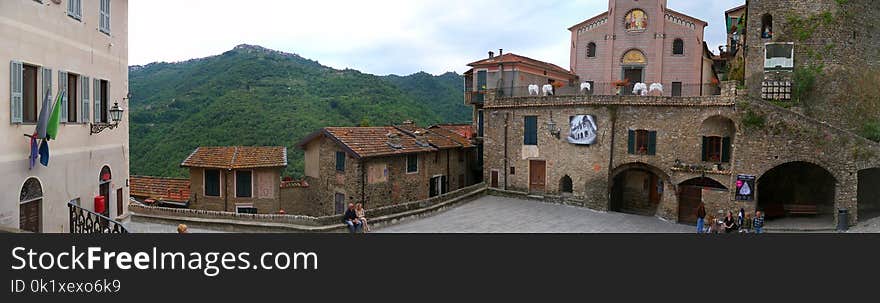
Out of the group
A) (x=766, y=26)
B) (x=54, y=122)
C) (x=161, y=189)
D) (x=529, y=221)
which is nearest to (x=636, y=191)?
(x=529, y=221)

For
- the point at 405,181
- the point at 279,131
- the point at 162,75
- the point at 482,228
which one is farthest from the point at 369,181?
the point at 162,75

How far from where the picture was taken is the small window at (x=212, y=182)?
86.5ft

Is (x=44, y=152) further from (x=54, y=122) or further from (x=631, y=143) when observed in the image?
(x=631, y=143)

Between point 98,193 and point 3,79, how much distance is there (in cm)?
533

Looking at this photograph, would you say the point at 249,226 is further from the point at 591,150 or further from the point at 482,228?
the point at 591,150

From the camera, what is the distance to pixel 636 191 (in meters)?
28.7

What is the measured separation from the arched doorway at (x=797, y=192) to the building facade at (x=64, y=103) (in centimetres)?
2577

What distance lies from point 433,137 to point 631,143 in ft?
37.0

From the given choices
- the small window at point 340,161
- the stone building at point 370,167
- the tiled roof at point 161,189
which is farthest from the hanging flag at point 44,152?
the tiled roof at point 161,189

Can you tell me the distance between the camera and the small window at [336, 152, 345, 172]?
2655 centimetres

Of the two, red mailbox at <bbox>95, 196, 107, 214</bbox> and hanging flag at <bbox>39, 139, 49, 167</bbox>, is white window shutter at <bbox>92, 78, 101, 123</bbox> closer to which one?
red mailbox at <bbox>95, 196, 107, 214</bbox>

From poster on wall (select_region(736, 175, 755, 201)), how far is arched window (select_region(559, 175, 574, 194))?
7.64 m

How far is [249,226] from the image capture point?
19.7m

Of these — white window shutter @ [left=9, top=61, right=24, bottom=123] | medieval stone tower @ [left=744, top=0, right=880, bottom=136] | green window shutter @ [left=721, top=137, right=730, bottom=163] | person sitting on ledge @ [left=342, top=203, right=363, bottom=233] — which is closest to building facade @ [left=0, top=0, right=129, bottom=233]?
white window shutter @ [left=9, top=61, right=24, bottom=123]
